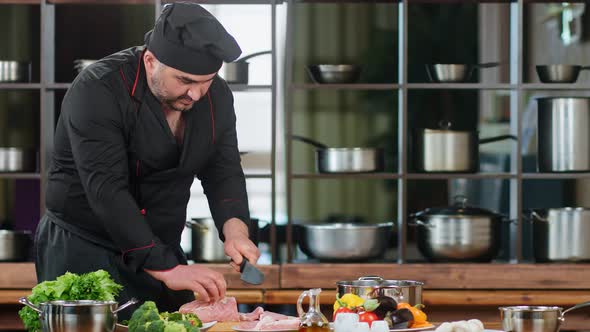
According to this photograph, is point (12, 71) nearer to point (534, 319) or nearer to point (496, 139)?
point (496, 139)

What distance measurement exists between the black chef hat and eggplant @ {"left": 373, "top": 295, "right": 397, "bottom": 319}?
0.78 m

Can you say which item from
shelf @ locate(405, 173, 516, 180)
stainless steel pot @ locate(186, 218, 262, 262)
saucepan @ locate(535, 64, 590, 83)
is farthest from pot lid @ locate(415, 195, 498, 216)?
stainless steel pot @ locate(186, 218, 262, 262)

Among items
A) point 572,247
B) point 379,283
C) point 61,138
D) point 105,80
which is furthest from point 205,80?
point 572,247

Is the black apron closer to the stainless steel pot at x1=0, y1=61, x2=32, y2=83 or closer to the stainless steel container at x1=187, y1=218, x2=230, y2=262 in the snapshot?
the stainless steel container at x1=187, y1=218, x2=230, y2=262

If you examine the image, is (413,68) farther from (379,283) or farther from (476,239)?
(379,283)

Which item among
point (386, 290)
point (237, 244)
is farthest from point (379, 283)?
point (237, 244)

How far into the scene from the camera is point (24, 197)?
4.71 m

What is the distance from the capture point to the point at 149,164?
2922 mm

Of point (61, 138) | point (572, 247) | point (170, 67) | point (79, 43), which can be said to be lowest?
point (572, 247)

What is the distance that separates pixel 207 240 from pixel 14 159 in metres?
0.88

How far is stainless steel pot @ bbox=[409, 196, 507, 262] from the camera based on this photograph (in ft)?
13.7

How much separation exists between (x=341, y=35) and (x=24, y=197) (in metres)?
1.66

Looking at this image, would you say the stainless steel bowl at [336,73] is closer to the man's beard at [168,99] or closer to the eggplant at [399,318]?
the man's beard at [168,99]

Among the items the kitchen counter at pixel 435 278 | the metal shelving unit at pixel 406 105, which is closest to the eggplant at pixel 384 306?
the kitchen counter at pixel 435 278
